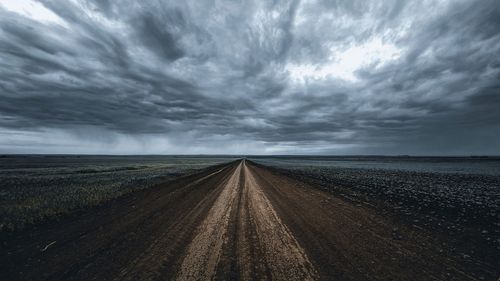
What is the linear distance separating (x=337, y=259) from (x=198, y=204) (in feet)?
26.4

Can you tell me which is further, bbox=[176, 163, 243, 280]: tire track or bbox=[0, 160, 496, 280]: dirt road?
bbox=[0, 160, 496, 280]: dirt road

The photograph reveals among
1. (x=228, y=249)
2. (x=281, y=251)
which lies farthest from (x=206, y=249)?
(x=281, y=251)

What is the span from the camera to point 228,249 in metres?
5.90

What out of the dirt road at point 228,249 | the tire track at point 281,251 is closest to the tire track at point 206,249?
the dirt road at point 228,249

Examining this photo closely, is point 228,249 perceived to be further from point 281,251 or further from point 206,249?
point 281,251

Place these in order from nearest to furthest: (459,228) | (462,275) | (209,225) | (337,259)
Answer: (462,275)
(337,259)
(209,225)
(459,228)

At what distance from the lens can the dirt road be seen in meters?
4.82

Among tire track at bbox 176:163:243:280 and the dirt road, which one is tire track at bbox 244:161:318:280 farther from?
tire track at bbox 176:163:243:280

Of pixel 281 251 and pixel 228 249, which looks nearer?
pixel 281 251

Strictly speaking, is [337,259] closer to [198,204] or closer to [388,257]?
[388,257]

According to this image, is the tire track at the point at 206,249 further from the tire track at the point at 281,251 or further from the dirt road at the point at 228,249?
the tire track at the point at 281,251

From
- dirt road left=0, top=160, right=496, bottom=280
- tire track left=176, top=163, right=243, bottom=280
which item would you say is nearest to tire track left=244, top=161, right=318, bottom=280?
dirt road left=0, top=160, right=496, bottom=280

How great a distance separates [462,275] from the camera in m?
4.94

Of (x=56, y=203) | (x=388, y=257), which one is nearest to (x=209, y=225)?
(x=388, y=257)
